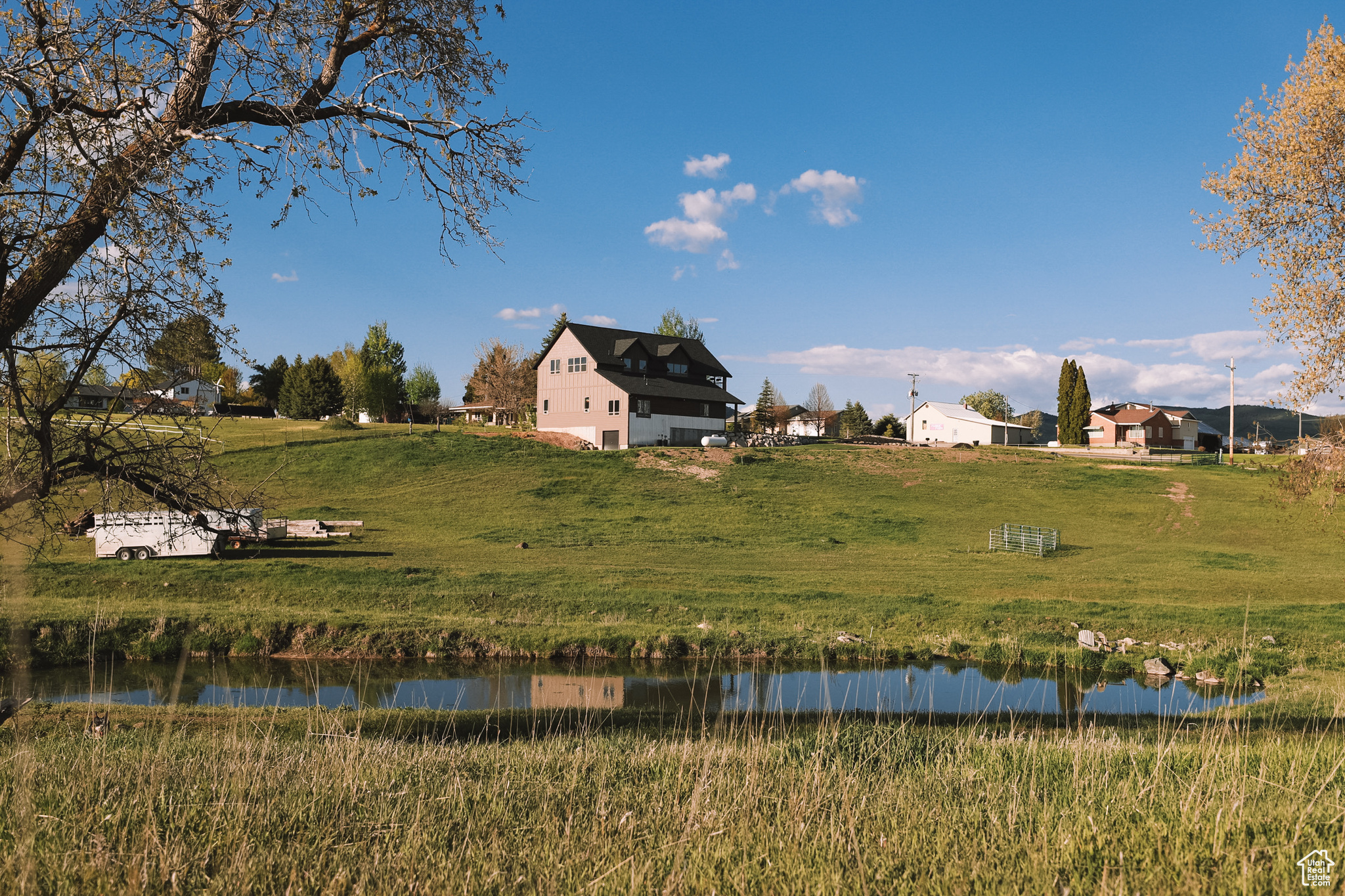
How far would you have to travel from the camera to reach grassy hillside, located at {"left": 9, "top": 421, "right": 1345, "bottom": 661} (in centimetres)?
2156

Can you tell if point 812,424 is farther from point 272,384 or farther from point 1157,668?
point 1157,668

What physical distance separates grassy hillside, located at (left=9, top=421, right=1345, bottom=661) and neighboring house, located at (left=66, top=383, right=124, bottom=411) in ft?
4.47

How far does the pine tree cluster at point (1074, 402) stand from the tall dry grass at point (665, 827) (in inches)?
4022

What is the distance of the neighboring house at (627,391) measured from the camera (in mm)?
67188

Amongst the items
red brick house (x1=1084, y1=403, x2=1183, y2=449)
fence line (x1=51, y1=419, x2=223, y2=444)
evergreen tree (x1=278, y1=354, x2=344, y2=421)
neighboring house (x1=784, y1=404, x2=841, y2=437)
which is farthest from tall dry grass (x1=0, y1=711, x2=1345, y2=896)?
red brick house (x1=1084, y1=403, x2=1183, y2=449)

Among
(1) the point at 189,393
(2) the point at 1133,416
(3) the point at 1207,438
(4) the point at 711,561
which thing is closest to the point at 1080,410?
(2) the point at 1133,416

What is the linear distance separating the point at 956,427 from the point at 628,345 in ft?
190

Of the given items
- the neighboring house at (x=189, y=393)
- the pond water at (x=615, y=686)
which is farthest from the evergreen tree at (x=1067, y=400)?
the neighboring house at (x=189, y=393)

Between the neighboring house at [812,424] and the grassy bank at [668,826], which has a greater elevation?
the neighboring house at [812,424]

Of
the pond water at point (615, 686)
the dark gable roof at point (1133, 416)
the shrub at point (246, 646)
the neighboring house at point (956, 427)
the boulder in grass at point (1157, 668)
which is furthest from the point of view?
the dark gable roof at point (1133, 416)

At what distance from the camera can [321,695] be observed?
17.4 m

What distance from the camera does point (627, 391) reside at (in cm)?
6625

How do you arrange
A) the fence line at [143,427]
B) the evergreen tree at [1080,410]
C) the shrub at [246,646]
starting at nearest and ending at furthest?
the fence line at [143,427] → the shrub at [246,646] → the evergreen tree at [1080,410]

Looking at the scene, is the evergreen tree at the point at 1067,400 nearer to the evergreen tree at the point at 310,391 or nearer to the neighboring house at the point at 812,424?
the neighboring house at the point at 812,424
